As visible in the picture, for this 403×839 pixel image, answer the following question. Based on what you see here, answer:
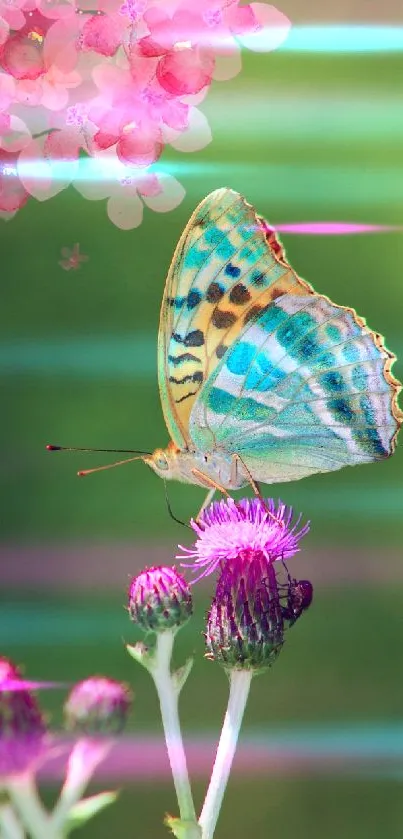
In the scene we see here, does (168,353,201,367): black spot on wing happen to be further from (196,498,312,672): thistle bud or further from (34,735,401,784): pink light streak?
(34,735,401,784): pink light streak

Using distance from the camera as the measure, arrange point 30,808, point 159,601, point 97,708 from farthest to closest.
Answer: point 159,601 → point 97,708 → point 30,808

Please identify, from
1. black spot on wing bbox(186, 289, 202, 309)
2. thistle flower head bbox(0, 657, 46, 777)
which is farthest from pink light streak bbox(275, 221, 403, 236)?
thistle flower head bbox(0, 657, 46, 777)

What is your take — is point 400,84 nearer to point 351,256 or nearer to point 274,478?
point 351,256

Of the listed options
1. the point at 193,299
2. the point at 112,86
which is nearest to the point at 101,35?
the point at 112,86

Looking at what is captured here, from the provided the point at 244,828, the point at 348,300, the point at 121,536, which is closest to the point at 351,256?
the point at 348,300

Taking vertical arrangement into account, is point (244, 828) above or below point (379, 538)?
below

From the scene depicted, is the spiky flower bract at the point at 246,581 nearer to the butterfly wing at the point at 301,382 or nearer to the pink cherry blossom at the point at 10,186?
the butterfly wing at the point at 301,382

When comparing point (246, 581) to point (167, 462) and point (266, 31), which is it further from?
point (266, 31)
